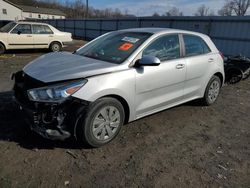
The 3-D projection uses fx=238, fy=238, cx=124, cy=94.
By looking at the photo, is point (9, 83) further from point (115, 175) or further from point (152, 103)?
point (115, 175)

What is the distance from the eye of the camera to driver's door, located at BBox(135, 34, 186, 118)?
12.1 feet

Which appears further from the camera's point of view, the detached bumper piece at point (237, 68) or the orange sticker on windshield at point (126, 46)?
the detached bumper piece at point (237, 68)

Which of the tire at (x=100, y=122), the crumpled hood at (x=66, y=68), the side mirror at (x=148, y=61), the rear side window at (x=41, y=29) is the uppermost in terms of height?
the rear side window at (x=41, y=29)

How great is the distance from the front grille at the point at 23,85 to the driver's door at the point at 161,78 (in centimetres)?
145

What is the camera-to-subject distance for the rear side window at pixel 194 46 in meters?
4.52

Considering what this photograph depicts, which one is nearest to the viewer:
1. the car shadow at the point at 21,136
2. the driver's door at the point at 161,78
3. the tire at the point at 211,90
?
the car shadow at the point at 21,136

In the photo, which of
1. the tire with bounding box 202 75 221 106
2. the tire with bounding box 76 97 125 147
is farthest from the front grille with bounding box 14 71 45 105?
the tire with bounding box 202 75 221 106

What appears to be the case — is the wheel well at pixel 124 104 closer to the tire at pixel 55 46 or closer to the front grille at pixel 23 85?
the front grille at pixel 23 85

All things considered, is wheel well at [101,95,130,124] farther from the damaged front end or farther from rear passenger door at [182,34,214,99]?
rear passenger door at [182,34,214,99]

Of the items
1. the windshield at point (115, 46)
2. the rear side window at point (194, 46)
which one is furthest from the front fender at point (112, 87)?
the rear side window at point (194, 46)

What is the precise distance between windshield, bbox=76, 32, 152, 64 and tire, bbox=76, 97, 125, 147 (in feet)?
2.30

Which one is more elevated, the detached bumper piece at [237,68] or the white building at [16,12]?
the white building at [16,12]

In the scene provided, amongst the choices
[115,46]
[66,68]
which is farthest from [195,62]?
[66,68]

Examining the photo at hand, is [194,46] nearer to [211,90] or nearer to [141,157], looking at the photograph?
[211,90]
